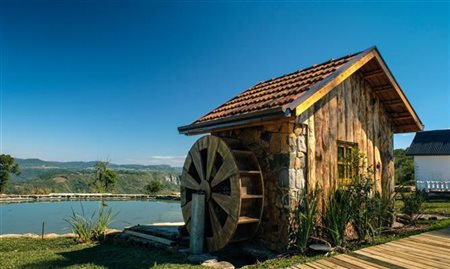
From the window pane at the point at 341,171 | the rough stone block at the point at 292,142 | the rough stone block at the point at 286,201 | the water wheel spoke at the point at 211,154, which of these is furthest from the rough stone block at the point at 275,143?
the window pane at the point at 341,171

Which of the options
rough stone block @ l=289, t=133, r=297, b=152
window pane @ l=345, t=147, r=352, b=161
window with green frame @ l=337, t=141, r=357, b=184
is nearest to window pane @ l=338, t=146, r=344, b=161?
window with green frame @ l=337, t=141, r=357, b=184

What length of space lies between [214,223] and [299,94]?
2.99m

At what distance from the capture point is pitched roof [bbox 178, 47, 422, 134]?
553 centimetres

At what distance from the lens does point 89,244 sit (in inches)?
308

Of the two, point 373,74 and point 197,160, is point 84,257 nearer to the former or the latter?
point 197,160

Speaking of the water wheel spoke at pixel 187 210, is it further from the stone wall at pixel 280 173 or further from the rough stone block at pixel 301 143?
the rough stone block at pixel 301 143

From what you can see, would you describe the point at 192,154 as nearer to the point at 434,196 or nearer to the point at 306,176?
the point at 306,176

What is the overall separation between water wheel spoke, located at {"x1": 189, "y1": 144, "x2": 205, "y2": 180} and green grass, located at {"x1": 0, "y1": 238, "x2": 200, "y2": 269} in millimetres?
1800

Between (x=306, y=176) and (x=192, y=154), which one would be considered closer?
(x=306, y=176)

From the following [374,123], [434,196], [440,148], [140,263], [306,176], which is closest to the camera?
[140,263]

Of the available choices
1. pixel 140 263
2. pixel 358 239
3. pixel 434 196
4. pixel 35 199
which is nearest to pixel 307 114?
pixel 358 239

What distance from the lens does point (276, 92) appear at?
702 cm

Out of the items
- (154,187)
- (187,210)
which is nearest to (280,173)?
(187,210)

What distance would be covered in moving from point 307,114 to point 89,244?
6.14 m
